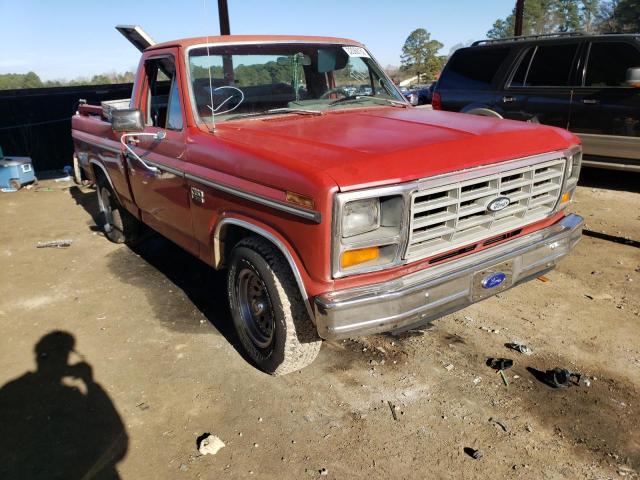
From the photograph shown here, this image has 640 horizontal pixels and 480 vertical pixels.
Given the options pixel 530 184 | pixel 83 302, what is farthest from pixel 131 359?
pixel 530 184

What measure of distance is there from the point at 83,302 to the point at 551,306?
393cm

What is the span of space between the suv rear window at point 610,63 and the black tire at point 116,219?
5899 mm

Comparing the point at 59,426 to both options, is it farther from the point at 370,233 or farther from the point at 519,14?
the point at 519,14

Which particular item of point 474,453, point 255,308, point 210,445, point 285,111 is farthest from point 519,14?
point 210,445

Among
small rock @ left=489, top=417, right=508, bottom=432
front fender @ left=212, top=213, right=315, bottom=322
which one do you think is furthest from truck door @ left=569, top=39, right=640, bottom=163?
front fender @ left=212, top=213, right=315, bottom=322

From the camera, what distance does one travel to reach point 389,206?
8.13ft

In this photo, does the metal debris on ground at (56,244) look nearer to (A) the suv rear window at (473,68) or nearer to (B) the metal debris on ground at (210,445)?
(B) the metal debris on ground at (210,445)

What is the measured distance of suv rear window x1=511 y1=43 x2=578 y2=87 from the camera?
6.61 meters

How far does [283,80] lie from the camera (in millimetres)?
3826

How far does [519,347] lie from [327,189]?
192 centimetres

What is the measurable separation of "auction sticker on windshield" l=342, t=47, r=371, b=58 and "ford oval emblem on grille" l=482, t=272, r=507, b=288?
236cm

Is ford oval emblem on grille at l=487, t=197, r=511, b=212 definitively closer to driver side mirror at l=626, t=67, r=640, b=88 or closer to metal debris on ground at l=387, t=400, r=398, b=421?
metal debris on ground at l=387, t=400, r=398, b=421

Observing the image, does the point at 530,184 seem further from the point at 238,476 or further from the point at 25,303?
the point at 25,303

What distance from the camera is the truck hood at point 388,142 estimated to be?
241cm
